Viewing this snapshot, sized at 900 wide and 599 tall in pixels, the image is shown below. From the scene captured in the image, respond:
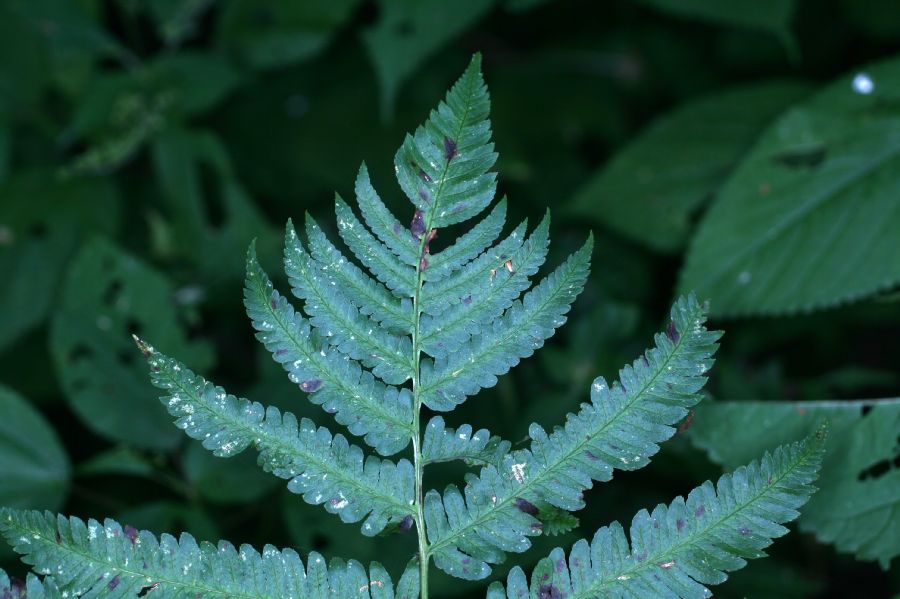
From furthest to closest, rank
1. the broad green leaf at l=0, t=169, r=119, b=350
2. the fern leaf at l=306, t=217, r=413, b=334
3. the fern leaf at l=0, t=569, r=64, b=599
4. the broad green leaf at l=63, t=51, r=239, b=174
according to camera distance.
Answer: the broad green leaf at l=63, t=51, r=239, b=174, the broad green leaf at l=0, t=169, r=119, b=350, the fern leaf at l=306, t=217, r=413, b=334, the fern leaf at l=0, t=569, r=64, b=599

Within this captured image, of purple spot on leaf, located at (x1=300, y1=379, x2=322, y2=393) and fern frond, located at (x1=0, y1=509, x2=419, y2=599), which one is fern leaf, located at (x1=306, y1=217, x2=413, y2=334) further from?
fern frond, located at (x1=0, y1=509, x2=419, y2=599)

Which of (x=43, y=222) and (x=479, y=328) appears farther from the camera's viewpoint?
(x=43, y=222)

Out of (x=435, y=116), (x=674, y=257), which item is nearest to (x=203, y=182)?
(x=674, y=257)

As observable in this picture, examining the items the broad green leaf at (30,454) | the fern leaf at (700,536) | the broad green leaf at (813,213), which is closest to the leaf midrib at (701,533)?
the fern leaf at (700,536)

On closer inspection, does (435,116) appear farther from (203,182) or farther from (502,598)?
(203,182)

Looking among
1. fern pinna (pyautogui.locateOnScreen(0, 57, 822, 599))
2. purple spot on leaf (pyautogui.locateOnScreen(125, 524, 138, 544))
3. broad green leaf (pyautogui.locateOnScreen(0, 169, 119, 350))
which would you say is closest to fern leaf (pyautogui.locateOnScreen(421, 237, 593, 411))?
fern pinna (pyautogui.locateOnScreen(0, 57, 822, 599))

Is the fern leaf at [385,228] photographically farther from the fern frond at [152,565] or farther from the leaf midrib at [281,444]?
the fern frond at [152,565]
